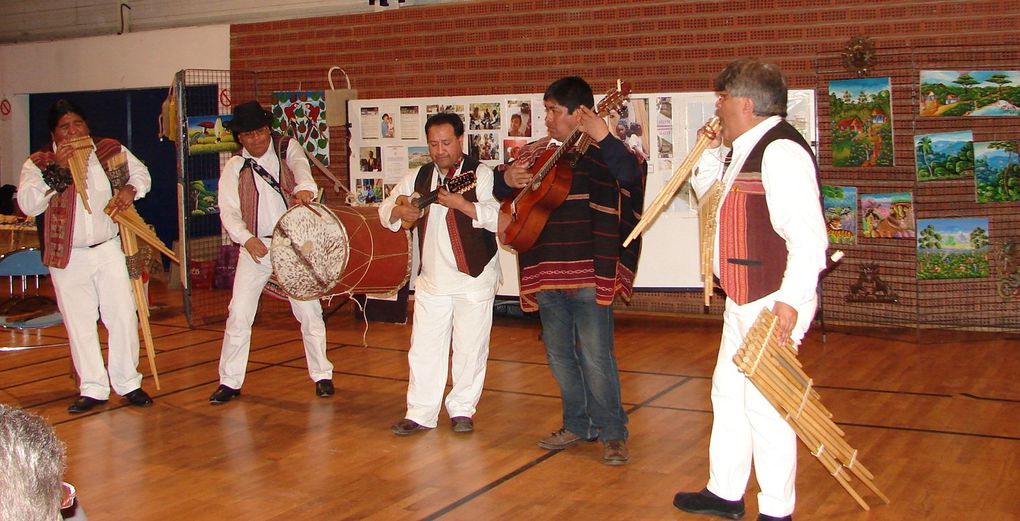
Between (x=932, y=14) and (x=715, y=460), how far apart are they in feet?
18.1

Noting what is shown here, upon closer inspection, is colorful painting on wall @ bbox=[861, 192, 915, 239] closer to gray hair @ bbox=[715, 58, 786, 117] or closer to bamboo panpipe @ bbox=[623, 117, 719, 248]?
bamboo panpipe @ bbox=[623, 117, 719, 248]

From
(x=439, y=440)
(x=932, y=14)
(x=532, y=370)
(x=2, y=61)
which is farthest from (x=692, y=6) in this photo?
(x=2, y=61)

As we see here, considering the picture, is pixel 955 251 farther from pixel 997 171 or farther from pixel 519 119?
pixel 519 119

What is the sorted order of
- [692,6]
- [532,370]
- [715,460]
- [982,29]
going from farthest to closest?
[692,6] < [982,29] < [532,370] < [715,460]

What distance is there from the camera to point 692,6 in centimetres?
912

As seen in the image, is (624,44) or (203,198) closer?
(624,44)

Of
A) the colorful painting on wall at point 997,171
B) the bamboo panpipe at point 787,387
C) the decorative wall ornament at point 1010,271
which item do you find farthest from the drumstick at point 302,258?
the decorative wall ornament at point 1010,271

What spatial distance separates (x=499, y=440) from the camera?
544 centimetres

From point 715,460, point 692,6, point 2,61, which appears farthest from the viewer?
point 2,61

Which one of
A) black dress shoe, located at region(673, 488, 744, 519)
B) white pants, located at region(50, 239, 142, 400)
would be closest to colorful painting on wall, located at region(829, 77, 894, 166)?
black dress shoe, located at region(673, 488, 744, 519)

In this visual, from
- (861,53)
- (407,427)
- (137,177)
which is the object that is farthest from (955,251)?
(137,177)

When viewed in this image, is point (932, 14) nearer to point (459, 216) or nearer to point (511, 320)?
point (511, 320)

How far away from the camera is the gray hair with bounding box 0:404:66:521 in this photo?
5.57 ft

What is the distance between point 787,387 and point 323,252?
314 centimetres
